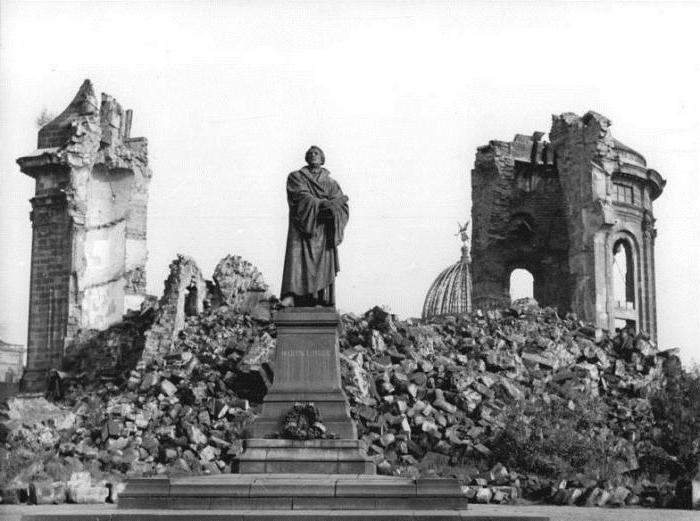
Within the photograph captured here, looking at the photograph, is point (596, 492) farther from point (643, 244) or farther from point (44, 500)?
point (643, 244)

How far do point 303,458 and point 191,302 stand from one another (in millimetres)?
16891

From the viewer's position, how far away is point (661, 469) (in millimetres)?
20234

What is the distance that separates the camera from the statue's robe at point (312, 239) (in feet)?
43.5

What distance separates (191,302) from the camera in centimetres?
2875

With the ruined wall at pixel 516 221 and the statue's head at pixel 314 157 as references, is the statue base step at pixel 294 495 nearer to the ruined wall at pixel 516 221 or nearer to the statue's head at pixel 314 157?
the statue's head at pixel 314 157

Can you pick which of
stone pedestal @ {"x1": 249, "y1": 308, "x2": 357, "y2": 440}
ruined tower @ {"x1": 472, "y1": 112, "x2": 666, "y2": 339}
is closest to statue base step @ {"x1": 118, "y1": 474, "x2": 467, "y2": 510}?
stone pedestal @ {"x1": 249, "y1": 308, "x2": 357, "y2": 440}

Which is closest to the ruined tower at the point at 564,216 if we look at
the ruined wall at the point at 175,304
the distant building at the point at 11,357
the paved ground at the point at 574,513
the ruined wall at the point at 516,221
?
the ruined wall at the point at 516,221

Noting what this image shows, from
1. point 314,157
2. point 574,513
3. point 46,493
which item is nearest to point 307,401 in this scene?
point 314,157

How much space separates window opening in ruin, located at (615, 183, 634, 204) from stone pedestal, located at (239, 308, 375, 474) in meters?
23.2

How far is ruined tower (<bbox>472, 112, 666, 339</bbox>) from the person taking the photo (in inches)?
1300

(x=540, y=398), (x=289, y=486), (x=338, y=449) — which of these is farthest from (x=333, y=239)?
(x=540, y=398)

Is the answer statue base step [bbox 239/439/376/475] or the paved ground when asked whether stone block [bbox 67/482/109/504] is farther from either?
statue base step [bbox 239/439/376/475]

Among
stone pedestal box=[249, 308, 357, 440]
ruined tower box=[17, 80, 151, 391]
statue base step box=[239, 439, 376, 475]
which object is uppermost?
ruined tower box=[17, 80, 151, 391]

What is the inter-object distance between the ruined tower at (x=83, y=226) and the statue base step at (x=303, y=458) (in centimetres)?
1882
